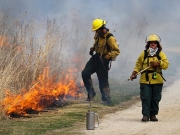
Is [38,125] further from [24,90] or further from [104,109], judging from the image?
[104,109]

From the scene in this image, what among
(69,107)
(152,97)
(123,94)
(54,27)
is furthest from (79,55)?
(152,97)

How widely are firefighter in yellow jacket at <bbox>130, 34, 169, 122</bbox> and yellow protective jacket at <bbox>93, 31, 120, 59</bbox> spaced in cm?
224

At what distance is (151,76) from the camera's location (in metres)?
9.47

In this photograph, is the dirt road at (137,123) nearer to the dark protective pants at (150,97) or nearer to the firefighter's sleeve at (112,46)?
the dark protective pants at (150,97)

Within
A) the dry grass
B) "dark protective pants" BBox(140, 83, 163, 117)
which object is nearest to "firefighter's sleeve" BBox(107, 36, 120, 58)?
the dry grass

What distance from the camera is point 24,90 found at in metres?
10.6

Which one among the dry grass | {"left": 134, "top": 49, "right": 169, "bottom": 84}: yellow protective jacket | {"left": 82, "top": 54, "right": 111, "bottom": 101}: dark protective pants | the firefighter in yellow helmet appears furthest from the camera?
{"left": 82, "top": 54, "right": 111, "bottom": 101}: dark protective pants

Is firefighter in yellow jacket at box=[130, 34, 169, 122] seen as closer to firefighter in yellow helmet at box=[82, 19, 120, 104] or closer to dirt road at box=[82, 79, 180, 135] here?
dirt road at box=[82, 79, 180, 135]

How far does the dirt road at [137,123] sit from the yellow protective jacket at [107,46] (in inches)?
57.2

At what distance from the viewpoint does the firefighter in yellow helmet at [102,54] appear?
463 inches

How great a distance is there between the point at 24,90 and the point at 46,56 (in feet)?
4.03

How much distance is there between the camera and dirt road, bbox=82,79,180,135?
7.98 metres

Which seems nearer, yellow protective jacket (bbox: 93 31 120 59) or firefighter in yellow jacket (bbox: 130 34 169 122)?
firefighter in yellow jacket (bbox: 130 34 169 122)

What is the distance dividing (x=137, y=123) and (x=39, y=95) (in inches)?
112
